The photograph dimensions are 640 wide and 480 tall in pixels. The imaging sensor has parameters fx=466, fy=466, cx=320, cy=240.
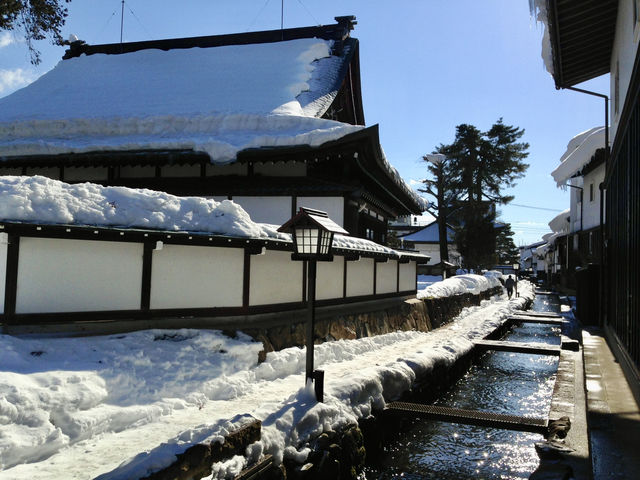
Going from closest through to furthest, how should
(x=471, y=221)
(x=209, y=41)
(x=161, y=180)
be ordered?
(x=161, y=180) < (x=209, y=41) < (x=471, y=221)

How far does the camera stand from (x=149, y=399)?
5.74 meters

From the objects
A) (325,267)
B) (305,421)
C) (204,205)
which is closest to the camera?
(305,421)

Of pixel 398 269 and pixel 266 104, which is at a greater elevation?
pixel 266 104

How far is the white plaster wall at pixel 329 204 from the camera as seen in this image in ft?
42.8

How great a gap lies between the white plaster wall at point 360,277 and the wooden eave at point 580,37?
7.06m

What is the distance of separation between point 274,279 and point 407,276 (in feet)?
32.2

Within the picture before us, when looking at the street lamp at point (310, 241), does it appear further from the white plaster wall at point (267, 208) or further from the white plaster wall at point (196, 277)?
the white plaster wall at point (267, 208)

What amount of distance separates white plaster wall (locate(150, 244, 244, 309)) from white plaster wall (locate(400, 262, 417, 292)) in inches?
401

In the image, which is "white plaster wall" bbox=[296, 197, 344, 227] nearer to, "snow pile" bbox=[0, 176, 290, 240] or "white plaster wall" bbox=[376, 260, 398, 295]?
"white plaster wall" bbox=[376, 260, 398, 295]

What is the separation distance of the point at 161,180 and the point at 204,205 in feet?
20.2

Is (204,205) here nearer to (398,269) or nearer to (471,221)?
(398,269)

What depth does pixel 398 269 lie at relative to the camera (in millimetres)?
17141

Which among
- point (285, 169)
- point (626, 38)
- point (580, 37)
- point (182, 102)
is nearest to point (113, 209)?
point (285, 169)

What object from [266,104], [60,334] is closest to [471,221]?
[266,104]
